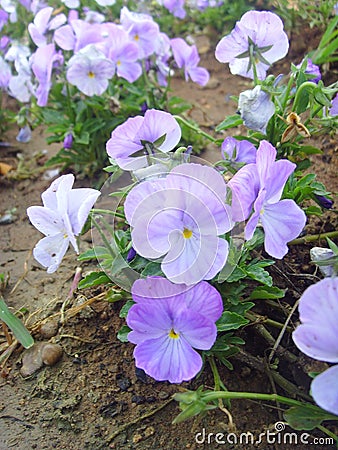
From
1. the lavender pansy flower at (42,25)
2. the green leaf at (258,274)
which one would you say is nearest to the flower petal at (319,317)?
the green leaf at (258,274)

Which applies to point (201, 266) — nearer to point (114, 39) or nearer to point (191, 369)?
point (191, 369)

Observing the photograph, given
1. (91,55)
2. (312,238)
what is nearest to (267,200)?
(312,238)

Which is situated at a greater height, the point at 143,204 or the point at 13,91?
the point at 143,204

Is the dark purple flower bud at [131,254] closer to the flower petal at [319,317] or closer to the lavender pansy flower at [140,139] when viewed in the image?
the lavender pansy flower at [140,139]

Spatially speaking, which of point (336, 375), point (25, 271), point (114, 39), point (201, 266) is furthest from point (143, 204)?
point (114, 39)

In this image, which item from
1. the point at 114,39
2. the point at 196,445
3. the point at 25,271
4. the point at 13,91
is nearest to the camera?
the point at 196,445

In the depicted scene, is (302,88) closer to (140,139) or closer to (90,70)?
(140,139)
